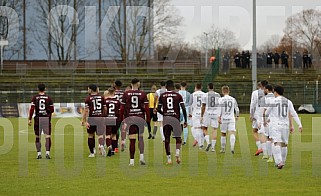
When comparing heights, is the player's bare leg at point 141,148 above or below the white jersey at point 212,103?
below

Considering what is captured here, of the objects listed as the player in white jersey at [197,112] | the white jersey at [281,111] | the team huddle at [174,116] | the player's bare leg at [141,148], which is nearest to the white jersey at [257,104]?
the team huddle at [174,116]

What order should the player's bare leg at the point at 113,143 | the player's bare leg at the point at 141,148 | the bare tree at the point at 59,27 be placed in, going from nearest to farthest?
the player's bare leg at the point at 141,148 < the player's bare leg at the point at 113,143 < the bare tree at the point at 59,27

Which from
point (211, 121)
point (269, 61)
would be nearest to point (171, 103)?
point (211, 121)

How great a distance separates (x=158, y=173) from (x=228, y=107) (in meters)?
5.33

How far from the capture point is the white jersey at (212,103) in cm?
2200

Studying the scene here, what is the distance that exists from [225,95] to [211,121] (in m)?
1.43

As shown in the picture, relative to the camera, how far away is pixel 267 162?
746 inches

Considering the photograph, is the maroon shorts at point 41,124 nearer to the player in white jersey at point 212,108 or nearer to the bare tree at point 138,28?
the player in white jersey at point 212,108

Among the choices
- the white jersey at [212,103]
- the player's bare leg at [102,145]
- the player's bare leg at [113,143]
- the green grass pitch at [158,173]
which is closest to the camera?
the green grass pitch at [158,173]

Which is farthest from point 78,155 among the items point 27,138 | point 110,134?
point 27,138

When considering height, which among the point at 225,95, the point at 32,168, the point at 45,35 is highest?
the point at 45,35

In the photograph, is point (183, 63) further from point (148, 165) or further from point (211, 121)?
point (148, 165)

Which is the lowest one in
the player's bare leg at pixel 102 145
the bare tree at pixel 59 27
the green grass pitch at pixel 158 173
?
the green grass pitch at pixel 158 173

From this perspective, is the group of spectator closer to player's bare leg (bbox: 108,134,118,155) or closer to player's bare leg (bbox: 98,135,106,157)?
player's bare leg (bbox: 108,134,118,155)
